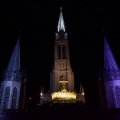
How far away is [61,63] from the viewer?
64.0 m

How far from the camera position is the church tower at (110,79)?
48.4 metres

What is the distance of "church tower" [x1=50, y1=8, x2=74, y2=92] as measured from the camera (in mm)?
59375

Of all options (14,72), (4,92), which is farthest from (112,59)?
(4,92)

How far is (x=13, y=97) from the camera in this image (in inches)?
1930

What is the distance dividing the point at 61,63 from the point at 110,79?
64.2ft

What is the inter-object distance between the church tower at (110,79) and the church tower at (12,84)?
25516mm

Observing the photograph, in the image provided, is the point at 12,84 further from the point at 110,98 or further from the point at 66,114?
the point at 66,114

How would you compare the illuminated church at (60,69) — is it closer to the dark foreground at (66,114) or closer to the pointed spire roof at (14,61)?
the pointed spire roof at (14,61)

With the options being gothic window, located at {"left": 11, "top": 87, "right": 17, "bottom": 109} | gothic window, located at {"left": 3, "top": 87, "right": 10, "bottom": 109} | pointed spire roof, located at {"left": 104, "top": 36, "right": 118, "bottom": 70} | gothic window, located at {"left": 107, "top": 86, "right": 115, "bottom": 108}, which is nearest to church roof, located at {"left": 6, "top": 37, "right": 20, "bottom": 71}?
gothic window, located at {"left": 3, "top": 87, "right": 10, "bottom": 109}

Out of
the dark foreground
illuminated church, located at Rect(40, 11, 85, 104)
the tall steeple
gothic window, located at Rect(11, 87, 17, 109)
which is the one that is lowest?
the dark foreground

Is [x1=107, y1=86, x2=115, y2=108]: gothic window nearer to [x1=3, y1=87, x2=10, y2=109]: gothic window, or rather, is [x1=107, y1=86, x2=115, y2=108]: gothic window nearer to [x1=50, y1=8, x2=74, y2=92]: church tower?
[x1=50, y1=8, x2=74, y2=92]: church tower

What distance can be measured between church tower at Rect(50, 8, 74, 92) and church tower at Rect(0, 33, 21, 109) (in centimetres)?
1283

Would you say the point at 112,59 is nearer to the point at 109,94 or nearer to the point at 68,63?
the point at 109,94

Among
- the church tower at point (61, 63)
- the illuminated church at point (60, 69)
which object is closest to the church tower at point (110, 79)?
the illuminated church at point (60, 69)
